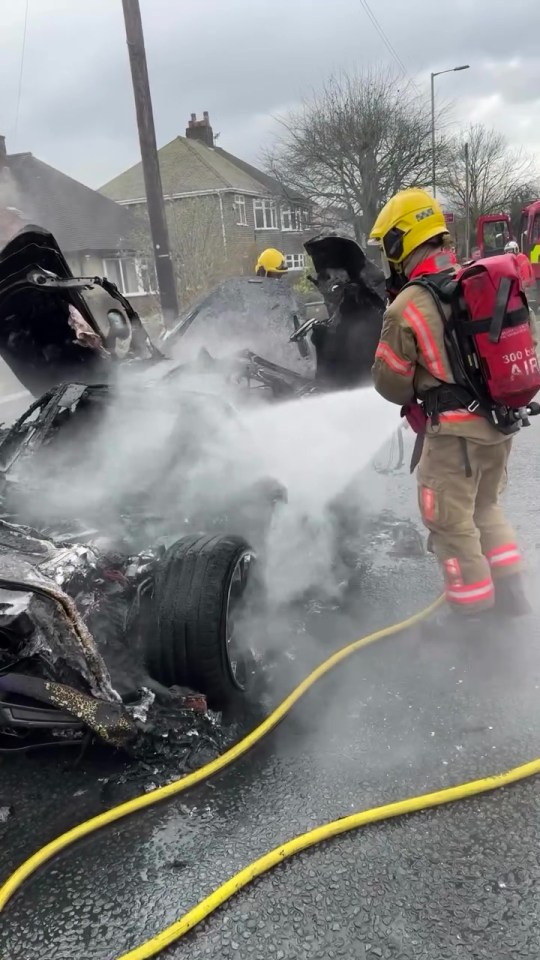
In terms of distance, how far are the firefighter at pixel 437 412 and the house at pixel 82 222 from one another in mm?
21459

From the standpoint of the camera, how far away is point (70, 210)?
27.7 metres

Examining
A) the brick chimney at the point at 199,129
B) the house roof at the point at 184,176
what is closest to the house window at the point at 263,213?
the house roof at the point at 184,176

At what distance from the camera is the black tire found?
9.27 ft

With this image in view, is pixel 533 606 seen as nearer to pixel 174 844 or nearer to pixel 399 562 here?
pixel 399 562

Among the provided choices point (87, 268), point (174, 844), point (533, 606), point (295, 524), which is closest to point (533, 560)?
point (533, 606)

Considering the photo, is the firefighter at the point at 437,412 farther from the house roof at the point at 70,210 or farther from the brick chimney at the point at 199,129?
the brick chimney at the point at 199,129

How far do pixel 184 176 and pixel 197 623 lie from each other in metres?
36.4

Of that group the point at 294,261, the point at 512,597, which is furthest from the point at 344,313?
the point at 294,261

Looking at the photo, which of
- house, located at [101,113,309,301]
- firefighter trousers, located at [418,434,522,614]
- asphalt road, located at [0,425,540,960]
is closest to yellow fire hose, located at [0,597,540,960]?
asphalt road, located at [0,425,540,960]

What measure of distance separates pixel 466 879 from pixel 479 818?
0.92 ft

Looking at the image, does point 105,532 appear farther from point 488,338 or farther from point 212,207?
point 212,207

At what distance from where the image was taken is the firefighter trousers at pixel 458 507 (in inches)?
128

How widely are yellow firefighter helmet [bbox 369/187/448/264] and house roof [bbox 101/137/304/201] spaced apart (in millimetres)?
32161

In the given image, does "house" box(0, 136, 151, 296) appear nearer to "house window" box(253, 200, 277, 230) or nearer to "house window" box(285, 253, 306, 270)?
"house window" box(253, 200, 277, 230)
